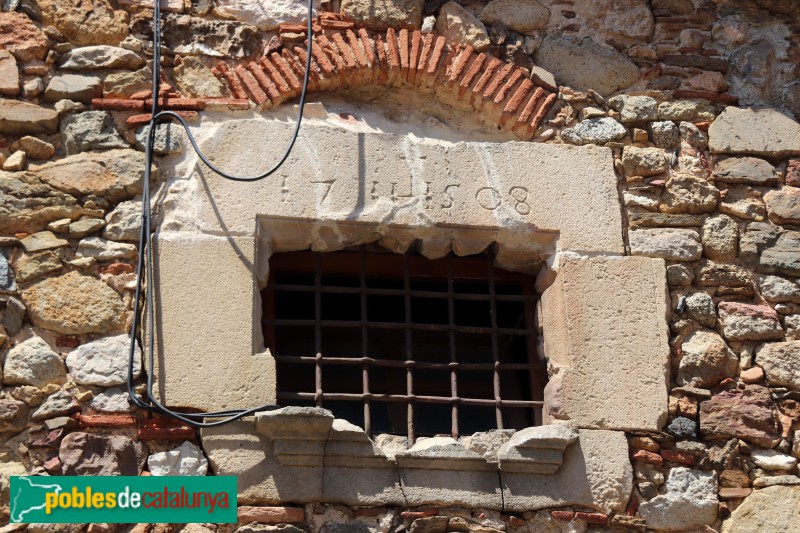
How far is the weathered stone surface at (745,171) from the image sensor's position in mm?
5707

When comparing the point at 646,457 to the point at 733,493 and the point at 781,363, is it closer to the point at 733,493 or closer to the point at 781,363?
the point at 733,493

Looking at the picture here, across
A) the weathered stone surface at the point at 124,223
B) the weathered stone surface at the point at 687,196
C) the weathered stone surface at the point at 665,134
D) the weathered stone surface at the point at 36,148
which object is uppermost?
the weathered stone surface at the point at 665,134

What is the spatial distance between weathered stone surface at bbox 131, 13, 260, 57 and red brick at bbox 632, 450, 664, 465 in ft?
7.28

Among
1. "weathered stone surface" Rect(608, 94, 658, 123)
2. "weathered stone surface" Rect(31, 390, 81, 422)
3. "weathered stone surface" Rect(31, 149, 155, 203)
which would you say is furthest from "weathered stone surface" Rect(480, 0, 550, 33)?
"weathered stone surface" Rect(31, 390, 81, 422)

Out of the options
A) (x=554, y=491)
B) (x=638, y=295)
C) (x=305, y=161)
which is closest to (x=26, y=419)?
(x=305, y=161)

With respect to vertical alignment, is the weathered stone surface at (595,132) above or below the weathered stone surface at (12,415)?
above

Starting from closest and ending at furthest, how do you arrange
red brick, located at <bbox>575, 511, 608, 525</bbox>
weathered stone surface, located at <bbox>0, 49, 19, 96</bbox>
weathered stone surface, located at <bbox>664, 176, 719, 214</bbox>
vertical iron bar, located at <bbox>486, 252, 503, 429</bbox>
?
1. red brick, located at <bbox>575, 511, 608, 525</bbox>
2. vertical iron bar, located at <bbox>486, 252, 503, 429</bbox>
3. weathered stone surface, located at <bbox>0, 49, 19, 96</bbox>
4. weathered stone surface, located at <bbox>664, 176, 719, 214</bbox>

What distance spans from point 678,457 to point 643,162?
125 cm

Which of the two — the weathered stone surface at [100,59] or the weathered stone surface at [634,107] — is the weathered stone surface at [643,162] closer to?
the weathered stone surface at [634,107]

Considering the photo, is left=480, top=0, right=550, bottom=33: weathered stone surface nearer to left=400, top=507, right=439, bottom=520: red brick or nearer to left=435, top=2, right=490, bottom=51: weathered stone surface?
left=435, top=2, right=490, bottom=51: weathered stone surface

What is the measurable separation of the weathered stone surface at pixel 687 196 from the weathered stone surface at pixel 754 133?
219mm

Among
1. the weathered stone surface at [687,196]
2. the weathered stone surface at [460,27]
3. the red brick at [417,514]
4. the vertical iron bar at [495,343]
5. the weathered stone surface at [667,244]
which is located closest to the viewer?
the red brick at [417,514]

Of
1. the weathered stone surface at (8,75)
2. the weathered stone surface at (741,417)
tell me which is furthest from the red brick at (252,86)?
the weathered stone surface at (741,417)

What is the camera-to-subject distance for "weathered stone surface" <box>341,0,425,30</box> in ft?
18.9
